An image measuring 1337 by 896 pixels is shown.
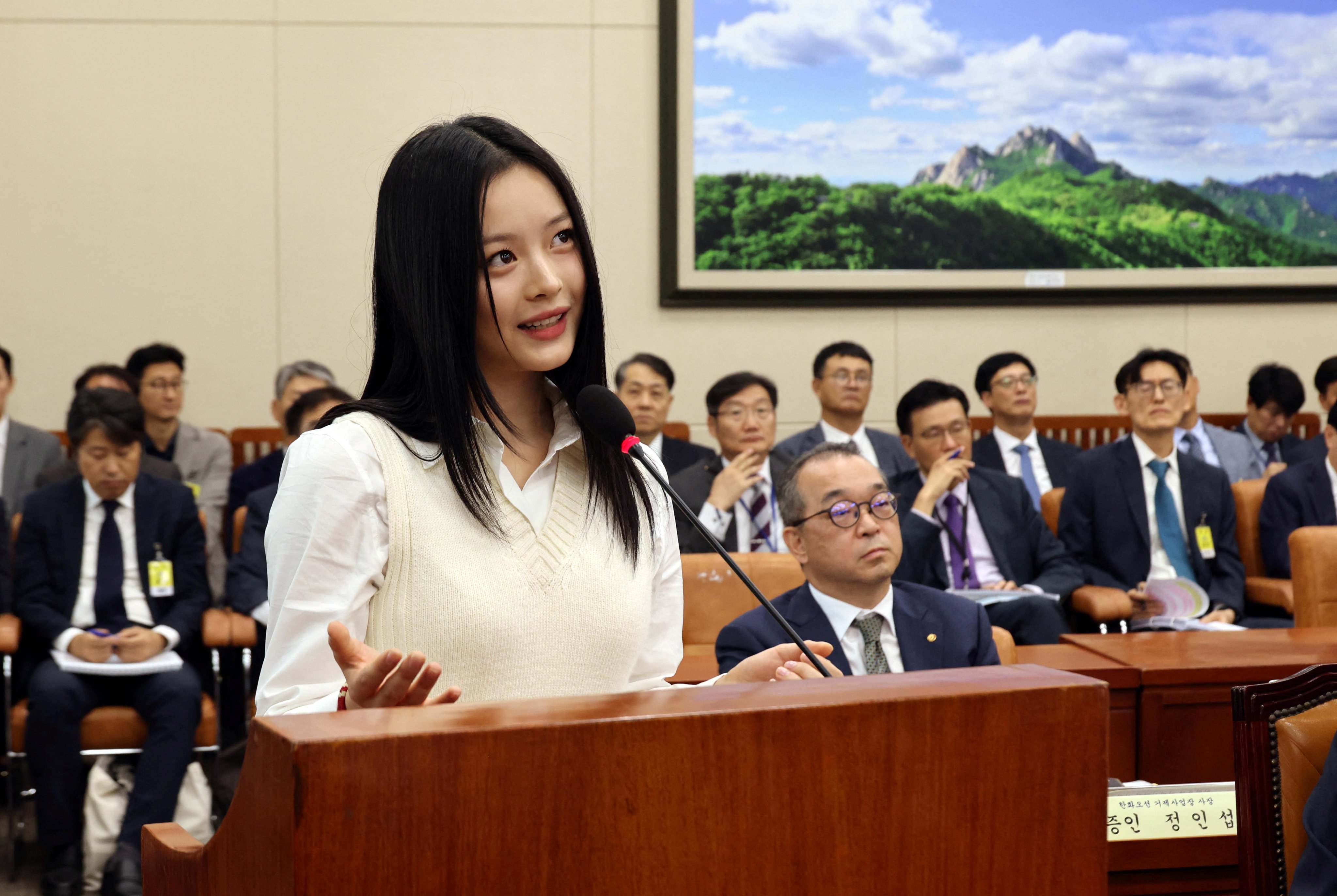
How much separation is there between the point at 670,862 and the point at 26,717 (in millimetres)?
3058

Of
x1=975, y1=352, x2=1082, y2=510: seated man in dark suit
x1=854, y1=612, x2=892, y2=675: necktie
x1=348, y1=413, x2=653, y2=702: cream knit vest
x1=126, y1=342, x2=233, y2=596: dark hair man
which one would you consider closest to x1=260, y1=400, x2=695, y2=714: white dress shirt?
x1=348, y1=413, x2=653, y2=702: cream knit vest

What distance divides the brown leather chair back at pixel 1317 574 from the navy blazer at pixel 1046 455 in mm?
1814

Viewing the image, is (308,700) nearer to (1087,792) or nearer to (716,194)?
(1087,792)

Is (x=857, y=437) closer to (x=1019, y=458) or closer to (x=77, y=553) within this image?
(x=1019, y=458)

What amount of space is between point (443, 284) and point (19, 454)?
13.9 feet

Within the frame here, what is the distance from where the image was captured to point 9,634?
3.25 metres

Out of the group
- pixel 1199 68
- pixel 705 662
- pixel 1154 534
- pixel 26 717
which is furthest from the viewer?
pixel 1199 68

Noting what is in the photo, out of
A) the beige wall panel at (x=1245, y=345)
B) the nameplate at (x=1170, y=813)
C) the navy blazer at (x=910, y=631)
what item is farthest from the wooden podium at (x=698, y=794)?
the beige wall panel at (x=1245, y=345)

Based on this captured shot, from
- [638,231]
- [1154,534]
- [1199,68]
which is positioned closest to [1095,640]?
[1154,534]

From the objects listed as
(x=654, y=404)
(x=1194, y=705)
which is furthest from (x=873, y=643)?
(x=654, y=404)

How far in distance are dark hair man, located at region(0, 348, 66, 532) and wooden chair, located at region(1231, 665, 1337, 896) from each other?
13.8 feet

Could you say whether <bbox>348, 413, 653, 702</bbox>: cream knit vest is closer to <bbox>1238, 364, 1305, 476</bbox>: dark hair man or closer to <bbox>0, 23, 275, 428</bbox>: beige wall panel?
<bbox>0, 23, 275, 428</bbox>: beige wall panel

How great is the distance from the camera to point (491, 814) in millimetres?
683

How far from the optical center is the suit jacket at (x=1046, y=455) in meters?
5.12
